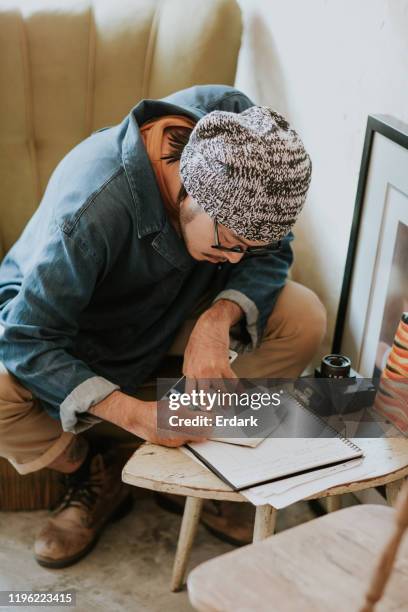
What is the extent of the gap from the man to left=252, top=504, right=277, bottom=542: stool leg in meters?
0.18

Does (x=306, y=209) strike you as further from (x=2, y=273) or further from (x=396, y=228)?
(x=2, y=273)

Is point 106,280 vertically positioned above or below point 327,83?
below

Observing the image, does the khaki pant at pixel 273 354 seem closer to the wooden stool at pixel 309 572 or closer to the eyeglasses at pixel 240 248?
the eyeglasses at pixel 240 248

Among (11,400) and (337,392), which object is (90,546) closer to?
(11,400)

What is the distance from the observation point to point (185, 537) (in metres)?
1.43

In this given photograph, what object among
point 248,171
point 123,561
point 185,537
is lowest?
point 123,561

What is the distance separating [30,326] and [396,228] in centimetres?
68

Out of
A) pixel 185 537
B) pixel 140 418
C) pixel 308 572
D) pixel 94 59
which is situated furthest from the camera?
pixel 94 59

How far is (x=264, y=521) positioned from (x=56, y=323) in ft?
1.52

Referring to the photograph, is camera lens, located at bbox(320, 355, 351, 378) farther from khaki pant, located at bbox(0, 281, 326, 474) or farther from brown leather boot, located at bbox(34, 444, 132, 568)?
brown leather boot, located at bbox(34, 444, 132, 568)

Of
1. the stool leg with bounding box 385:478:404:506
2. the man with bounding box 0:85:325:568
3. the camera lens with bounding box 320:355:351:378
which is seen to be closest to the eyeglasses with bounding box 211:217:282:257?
the man with bounding box 0:85:325:568

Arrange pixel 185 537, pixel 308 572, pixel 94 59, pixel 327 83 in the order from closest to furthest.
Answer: pixel 308 572 → pixel 185 537 → pixel 327 83 → pixel 94 59

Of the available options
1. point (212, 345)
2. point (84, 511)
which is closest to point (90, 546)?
point (84, 511)

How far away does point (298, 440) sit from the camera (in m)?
1.20
